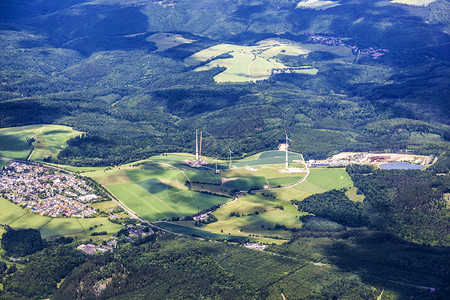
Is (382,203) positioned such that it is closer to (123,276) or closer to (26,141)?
(123,276)

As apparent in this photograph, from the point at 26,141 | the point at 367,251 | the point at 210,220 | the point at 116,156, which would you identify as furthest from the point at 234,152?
the point at 367,251

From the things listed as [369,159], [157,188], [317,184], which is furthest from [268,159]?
[157,188]

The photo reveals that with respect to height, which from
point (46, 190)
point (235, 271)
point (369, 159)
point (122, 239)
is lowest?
point (369, 159)

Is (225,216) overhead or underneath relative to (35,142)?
overhead

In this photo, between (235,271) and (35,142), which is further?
(35,142)

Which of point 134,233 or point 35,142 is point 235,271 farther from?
point 35,142

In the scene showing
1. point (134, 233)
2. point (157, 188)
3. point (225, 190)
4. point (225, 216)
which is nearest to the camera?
point (134, 233)

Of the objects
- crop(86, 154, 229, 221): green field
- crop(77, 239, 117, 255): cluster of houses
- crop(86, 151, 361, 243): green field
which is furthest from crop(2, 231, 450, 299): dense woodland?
crop(86, 154, 229, 221): green field
